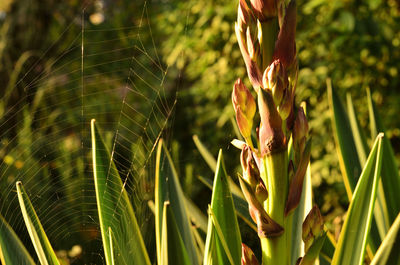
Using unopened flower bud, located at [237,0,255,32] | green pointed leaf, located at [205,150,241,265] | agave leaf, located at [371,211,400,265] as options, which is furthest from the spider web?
agave leaf, located at [371,211,400,265]

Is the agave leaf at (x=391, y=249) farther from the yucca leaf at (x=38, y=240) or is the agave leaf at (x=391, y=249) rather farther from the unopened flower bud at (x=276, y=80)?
the yucca leaf at (x=38, y=240)

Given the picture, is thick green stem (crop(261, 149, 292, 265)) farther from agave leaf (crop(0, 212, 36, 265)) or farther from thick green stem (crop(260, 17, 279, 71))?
agave leaf (crop(0, 212, 36, 265))

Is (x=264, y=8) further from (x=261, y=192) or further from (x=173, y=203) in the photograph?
(x=173, y=203)

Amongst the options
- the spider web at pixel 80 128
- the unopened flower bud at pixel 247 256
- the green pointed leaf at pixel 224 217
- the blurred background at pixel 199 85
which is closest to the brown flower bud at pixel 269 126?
the unopened flower bud at pixel 247 256

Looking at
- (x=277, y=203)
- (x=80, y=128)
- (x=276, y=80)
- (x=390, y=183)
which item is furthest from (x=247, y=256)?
(x=80, y=128)

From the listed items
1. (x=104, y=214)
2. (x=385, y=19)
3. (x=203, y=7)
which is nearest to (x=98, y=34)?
(x=203, y=7)

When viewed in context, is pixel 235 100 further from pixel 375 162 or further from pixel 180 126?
pixel 180 126
